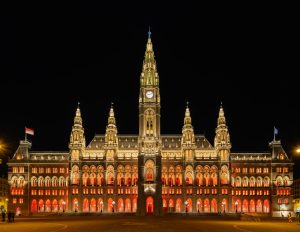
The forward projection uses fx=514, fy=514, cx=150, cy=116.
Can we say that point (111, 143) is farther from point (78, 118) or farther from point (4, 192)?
point (4, 192)

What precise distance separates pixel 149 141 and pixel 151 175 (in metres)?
10.3

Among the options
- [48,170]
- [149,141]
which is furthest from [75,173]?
[149,141]

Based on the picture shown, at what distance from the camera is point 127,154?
16688cm

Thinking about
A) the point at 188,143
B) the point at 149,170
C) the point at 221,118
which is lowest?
the point at 149,170

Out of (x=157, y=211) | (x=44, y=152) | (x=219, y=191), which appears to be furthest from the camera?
(x=44, y=152)

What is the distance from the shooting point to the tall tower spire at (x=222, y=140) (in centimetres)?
15938

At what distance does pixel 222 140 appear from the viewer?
160000mm

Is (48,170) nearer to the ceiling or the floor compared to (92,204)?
nearer to the ceiling

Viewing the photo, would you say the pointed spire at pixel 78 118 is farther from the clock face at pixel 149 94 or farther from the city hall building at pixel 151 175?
the clock face at pixel 149 94

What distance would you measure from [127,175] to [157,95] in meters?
26.5

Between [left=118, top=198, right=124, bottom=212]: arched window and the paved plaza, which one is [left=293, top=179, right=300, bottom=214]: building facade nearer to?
[left=118, top=198, right=124, bottom=212]: arched window

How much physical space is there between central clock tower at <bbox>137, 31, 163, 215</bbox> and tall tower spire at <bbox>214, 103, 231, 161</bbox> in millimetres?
18861

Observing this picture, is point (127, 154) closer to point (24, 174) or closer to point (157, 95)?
point (157, 95)

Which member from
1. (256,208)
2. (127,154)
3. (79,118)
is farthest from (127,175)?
(256,208)
